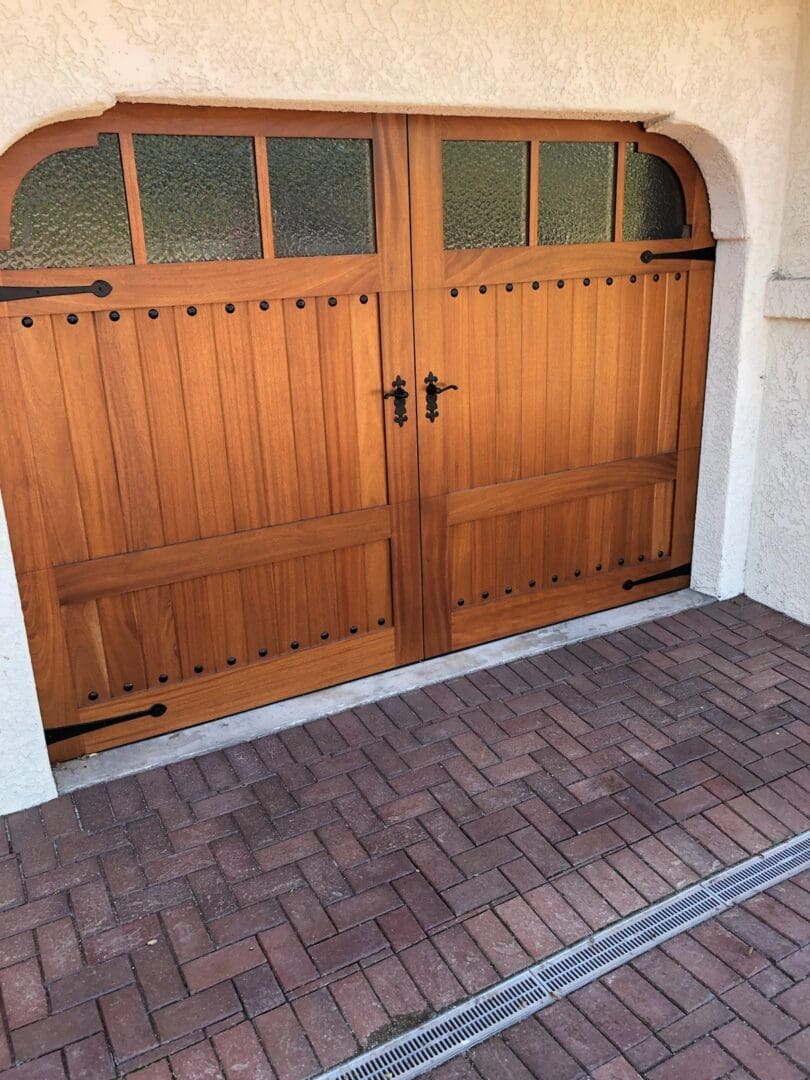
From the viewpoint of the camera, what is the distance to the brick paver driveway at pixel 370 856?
2.24m

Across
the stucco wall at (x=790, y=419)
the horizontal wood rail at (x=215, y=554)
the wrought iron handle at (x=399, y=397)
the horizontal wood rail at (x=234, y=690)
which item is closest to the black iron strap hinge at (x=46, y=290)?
the horizontal wood rail at (x=215, y=554)

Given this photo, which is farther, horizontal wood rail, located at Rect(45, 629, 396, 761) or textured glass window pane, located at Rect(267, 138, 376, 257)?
horizontal wood rail, located at Rect(45, 629, 396, 761)

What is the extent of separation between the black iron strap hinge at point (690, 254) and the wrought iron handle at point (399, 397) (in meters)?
1.33

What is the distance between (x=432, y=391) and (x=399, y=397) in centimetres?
15

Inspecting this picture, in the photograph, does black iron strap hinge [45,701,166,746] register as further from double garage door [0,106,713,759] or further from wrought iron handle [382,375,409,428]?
wrought iron handle [382,375,409,428]

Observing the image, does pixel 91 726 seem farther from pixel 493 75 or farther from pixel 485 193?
pixel 493 75

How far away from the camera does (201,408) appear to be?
10.4 feet

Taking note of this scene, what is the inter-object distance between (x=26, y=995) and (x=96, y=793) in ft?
2.80

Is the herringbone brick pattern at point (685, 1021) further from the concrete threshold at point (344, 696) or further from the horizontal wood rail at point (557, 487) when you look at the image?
the horizontal wood rail at point (557, 487)

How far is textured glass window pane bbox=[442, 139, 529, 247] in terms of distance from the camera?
3.36 m

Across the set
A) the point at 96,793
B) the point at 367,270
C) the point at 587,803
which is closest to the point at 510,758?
the point at 587,803

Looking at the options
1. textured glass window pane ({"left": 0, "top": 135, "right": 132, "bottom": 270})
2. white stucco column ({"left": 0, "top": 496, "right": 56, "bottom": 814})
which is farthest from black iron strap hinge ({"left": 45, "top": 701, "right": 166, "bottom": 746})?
textured glass window pane ({"left": 0, "top": 135, "right": 132, "bottom": 270})

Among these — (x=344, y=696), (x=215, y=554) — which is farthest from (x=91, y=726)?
(x=344, y=696)

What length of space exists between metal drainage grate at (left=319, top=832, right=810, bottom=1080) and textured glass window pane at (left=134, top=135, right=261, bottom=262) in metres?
2.53
